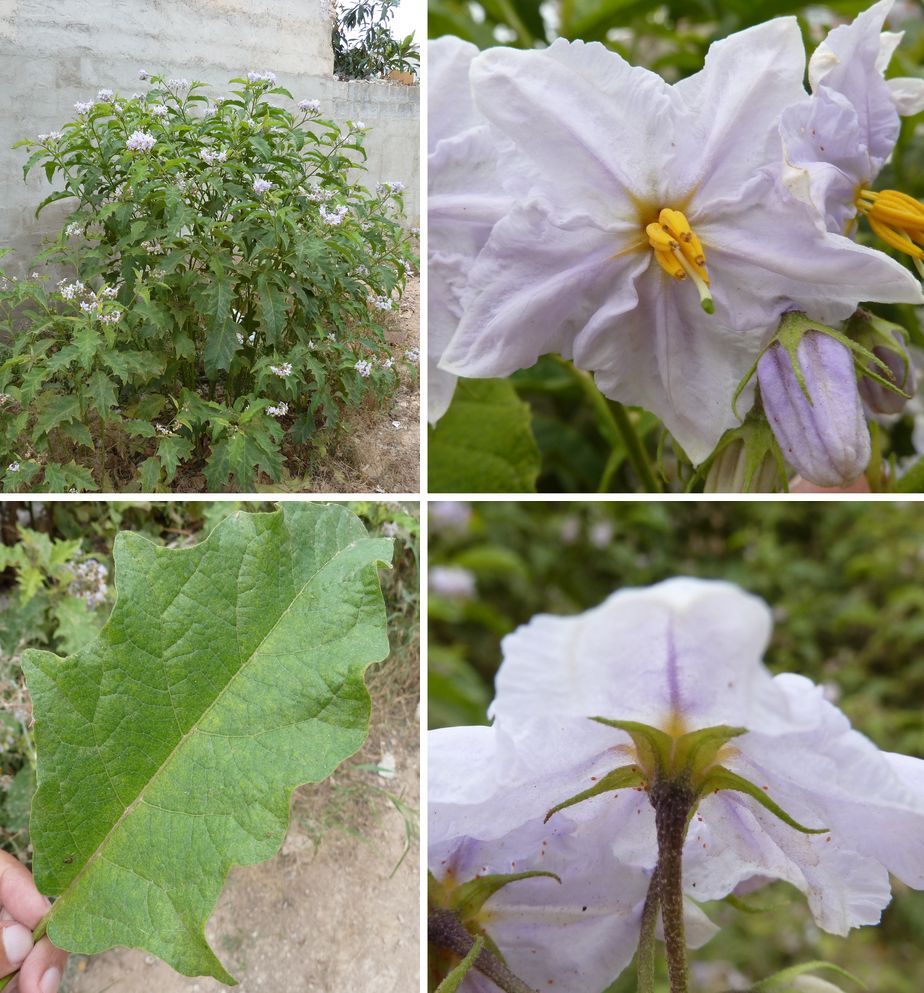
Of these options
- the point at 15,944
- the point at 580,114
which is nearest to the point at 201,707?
the point at 15,944

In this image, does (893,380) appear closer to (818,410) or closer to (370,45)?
(818,410)

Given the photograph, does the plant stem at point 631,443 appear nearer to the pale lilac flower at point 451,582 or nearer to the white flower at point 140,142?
the pale lilac flower at point 451,582

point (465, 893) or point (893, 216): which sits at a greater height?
point (893, 216)

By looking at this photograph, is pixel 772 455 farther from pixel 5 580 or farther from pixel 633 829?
pixel 5 580

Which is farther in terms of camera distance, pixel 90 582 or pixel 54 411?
pixel 54 411

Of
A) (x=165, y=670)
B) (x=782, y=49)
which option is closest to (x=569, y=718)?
(x=165, y=670)

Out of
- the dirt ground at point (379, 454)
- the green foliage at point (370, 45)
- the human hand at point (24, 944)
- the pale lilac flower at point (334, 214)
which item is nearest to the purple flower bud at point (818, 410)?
the human hand at point (24, 944)
